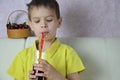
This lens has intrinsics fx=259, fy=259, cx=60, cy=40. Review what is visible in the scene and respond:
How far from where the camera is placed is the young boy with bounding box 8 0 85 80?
111 centimetres

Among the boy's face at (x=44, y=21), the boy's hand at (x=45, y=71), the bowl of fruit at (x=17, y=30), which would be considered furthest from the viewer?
the bowl of fruit at (x=17, y=30)

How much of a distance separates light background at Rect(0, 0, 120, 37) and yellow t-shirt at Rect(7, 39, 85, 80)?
0.40 meters

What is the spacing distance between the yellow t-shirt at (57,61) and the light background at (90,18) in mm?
402

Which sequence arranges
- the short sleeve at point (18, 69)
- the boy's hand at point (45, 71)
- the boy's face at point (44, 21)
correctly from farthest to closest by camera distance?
the short sleeve at point (18, 69)
the boy's face at point (44, 21)
the boy's hand at point (45, 71)

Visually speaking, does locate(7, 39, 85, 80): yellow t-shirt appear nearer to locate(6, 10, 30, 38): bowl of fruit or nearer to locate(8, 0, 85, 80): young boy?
locate(8, 0, 85, 80): young boy

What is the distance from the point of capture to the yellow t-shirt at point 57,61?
1.18 meters

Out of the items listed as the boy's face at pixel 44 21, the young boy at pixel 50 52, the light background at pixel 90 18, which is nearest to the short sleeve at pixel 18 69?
the young boy at pixel 50 52

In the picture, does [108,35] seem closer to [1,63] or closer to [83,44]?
[83,44]

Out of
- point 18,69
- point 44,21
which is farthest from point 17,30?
point 44,21

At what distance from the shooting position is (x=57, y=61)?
46.9 inches

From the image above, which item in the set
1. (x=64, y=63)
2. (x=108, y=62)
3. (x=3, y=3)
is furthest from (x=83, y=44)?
(x=3, y=3)

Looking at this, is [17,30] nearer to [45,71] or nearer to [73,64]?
[73,64]

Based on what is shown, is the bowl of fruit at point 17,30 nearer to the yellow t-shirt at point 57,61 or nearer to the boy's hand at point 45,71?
the yellow t-shirt at point 57,61

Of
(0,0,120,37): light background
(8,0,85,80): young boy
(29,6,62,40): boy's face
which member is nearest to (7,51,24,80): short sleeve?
(8,0,85,80): young boy
